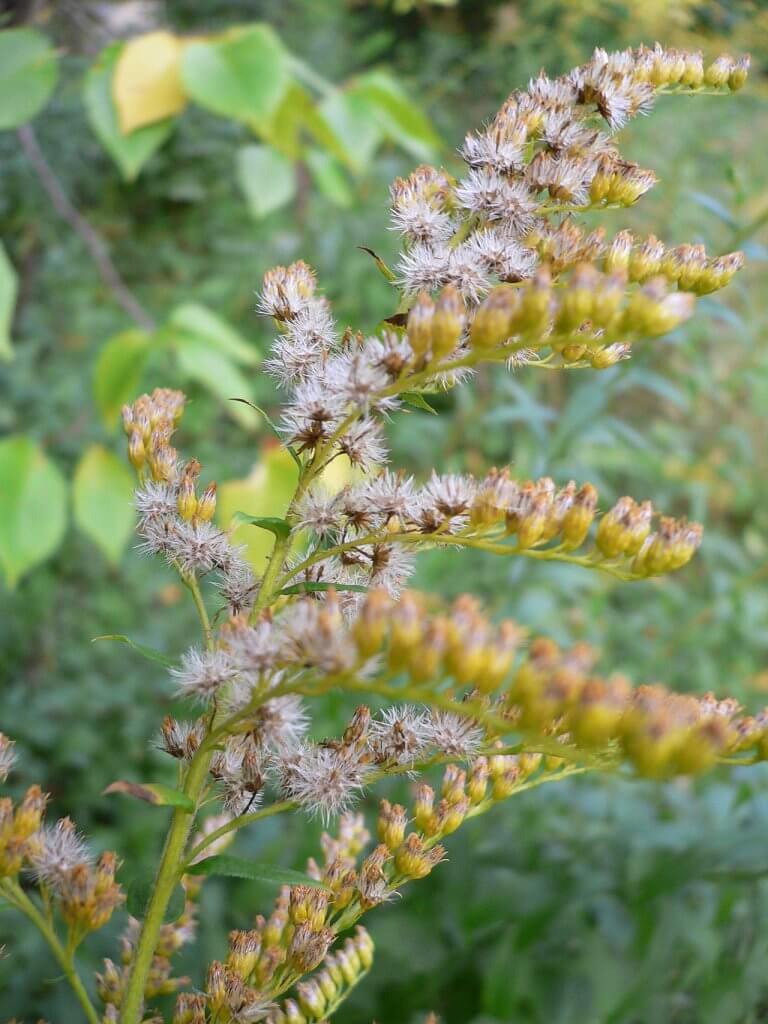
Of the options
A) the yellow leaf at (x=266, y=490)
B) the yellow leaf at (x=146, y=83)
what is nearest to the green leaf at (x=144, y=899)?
the yellow leaf at (x=266, y=490)

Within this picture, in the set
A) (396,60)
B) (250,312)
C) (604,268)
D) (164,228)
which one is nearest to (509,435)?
(250,312)

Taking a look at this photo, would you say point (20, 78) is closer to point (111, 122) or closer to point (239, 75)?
point (111, 122)

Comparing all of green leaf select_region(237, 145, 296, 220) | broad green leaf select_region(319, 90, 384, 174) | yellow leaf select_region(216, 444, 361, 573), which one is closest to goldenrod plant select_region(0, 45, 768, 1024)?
yellow leaf select_region(216, 444, 361, 573)

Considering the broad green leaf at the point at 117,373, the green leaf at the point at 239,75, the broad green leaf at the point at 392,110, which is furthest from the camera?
the broad green leaf at the point at 392,110

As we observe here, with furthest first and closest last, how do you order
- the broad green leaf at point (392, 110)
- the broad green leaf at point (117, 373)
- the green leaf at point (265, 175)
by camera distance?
the green leaf at point (265, 175)
the broad green leaf at point (392, 110)
the broad green leaf at point (117, 373)

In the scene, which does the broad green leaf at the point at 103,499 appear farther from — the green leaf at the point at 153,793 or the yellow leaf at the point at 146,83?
the green leaf at the point at 153,793

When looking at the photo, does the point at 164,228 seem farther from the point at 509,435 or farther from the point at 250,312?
the point at 509,435
